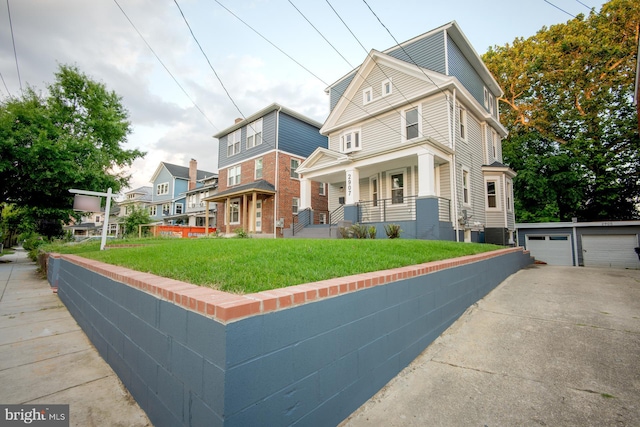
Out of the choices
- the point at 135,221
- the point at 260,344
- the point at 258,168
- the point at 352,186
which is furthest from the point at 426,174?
the point at 135,221

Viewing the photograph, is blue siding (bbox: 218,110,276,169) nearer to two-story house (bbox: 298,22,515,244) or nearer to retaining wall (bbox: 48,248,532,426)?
two-story house (bbox: 298,22,515,244)

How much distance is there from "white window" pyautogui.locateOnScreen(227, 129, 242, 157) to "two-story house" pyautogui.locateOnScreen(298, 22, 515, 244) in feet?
28.4

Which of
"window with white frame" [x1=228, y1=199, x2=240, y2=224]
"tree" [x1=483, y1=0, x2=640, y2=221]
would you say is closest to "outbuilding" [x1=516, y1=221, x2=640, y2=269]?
"tree" [x1=483, y1=0, x2=640, y2=221]

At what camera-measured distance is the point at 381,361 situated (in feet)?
8.14

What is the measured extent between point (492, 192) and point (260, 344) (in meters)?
15.1

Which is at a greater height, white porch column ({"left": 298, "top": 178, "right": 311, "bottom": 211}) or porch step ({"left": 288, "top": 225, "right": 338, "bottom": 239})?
→ white porch column ({"left": 298, "top": 178, "right": 311, "bottom": 211})

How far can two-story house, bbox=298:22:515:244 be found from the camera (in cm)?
1048

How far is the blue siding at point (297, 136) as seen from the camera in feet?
59.7

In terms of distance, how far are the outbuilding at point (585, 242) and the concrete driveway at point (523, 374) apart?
1290cm

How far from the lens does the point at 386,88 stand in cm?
1319

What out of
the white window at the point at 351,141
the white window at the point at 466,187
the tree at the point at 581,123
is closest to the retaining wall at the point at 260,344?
the white window at the point at 466,187

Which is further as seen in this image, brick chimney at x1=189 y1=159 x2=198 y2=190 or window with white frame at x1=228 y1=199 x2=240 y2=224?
brick chimney at x1=189 y1=159 x2=198 y2=190

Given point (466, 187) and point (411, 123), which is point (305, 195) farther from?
point (466, 187)

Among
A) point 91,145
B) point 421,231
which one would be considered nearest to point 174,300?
point 421,231
